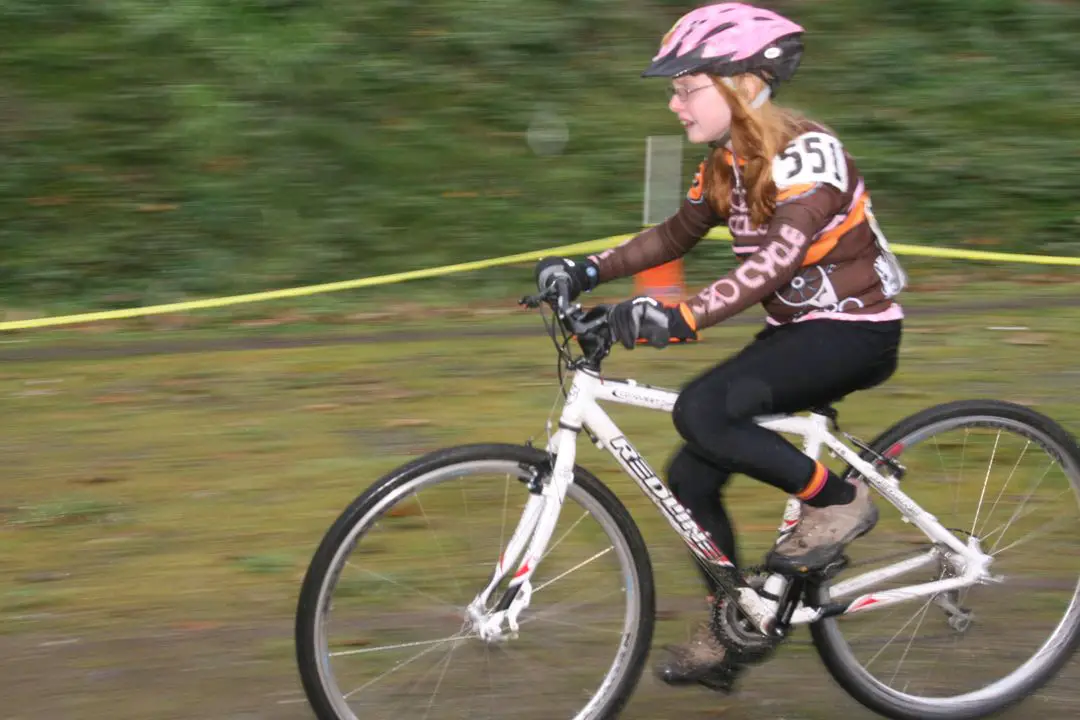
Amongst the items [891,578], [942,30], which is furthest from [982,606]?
[942,30]

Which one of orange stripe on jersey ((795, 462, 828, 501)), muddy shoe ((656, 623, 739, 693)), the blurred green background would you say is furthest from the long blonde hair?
the blurred green background

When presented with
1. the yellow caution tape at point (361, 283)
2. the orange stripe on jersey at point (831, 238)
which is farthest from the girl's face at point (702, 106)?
the yellow caution tape at point (361, 283)

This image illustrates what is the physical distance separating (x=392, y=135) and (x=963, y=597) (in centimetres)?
695

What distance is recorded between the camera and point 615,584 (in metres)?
3.80

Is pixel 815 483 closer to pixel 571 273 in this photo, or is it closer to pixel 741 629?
pixel 741 629

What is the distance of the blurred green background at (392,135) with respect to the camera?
966cm

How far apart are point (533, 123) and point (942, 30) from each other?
11.8 feet

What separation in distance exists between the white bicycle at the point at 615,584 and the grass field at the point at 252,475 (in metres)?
0.20

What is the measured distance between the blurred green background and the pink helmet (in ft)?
18.4

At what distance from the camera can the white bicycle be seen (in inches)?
142

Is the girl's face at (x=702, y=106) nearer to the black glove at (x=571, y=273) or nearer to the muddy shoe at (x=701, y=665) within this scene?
the black glove at (x=571, y=273)

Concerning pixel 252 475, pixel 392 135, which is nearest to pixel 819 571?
pixel 252 475

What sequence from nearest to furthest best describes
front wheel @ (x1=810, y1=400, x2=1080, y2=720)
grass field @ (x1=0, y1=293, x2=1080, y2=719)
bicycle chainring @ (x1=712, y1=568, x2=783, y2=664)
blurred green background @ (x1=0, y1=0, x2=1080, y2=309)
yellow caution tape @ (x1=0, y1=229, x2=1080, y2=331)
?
bicycle chainring @ (x1=712, y1=568, x2=783, y2=664)
front wheel @ (x1=810, y1=400, x2=1080, y2=720)
grass field @ (x1=0, y1=293, x2=1080, y2=719)
yellow caution tape @ (x1=0, y1=229, x2=1080, y2=331)
blurred green background @ (x1=0, y1=0, x2=1080, y2=309)

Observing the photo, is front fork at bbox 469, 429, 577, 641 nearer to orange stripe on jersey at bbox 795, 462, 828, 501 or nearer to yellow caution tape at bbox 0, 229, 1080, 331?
orange stripe on jersey at bbox 795, 462, 828, 501
